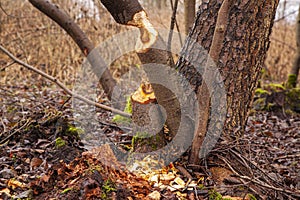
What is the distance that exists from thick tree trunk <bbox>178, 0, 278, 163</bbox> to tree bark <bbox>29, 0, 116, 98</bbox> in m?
1.54

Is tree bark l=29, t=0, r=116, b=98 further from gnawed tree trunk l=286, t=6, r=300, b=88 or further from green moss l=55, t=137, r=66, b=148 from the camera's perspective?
gnawed tree trunk l=286, t=6, r=300, b=88

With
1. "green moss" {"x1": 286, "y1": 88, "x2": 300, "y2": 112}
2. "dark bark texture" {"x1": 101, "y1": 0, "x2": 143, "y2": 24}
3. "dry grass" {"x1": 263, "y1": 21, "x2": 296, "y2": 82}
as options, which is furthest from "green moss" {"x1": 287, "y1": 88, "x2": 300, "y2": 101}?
"dark bark texture" {"x1": 101, "y1": 0, "x2": 143, "y2": 24}

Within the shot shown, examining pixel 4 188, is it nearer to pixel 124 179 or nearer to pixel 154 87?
pixel 124 179

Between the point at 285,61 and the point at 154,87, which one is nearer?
the point at 154,87

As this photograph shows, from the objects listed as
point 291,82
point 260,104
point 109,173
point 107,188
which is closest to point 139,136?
point 109,173

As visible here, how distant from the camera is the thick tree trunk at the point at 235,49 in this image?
2.12 meters

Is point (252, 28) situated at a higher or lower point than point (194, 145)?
higher

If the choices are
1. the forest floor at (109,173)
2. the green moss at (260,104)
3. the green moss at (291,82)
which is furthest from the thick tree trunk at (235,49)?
the green moss at (291,82)

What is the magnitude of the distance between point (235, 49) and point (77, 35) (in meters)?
1.90

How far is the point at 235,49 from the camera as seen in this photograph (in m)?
2.16

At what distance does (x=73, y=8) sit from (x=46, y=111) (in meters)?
4.24

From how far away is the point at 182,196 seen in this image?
75.9 inches

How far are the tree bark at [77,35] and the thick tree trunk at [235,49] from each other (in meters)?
1.54

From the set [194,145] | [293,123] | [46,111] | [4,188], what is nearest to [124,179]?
[194,145]
